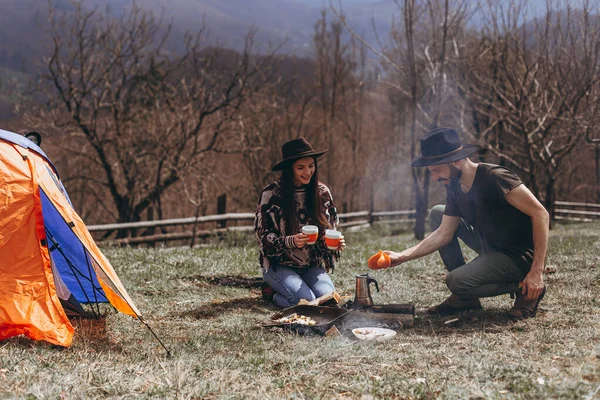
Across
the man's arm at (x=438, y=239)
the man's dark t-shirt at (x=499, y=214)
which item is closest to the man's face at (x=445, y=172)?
the man's dark t-shirt at (x=499, y=214)

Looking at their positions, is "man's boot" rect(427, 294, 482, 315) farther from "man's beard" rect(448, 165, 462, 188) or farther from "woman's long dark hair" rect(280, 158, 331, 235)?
"woman's long dark hair" rect(280, 158, 331, 235)

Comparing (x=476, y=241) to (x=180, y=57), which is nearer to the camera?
(x=476, y=241)

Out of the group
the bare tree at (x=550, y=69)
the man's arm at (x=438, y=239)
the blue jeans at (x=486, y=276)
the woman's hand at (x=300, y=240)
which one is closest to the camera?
the blue jeans at (x=486, y=276)

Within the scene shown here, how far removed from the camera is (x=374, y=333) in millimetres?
4230

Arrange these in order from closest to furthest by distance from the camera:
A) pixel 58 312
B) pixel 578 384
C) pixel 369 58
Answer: pixel 578 384
pixel 58 312
pixel 369 58

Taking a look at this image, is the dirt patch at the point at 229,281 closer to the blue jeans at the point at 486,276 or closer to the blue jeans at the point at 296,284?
the blue jeans at the point at 296,284

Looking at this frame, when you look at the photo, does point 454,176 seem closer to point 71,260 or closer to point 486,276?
point 486,276

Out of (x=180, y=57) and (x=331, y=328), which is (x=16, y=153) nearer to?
(x=331, y=328)

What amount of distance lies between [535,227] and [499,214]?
29 centimetres

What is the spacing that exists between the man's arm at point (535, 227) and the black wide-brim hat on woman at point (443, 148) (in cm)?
46

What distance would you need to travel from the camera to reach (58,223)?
15.9 feet

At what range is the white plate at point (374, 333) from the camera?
4.16 meters

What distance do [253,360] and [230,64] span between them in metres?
16.6

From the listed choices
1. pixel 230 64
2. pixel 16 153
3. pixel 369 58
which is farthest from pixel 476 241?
pixel 369 58
